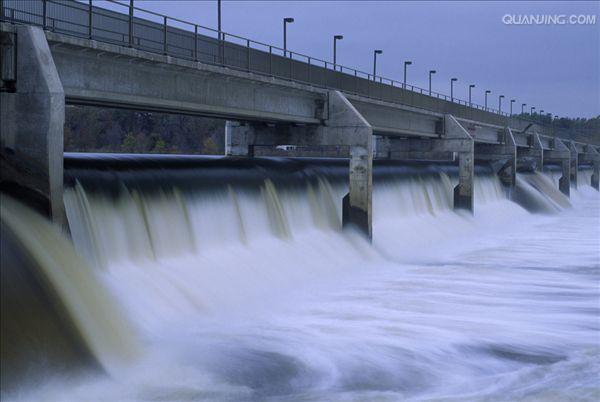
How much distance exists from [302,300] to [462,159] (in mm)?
28415

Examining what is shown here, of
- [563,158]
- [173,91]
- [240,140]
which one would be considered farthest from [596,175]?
[173,91]

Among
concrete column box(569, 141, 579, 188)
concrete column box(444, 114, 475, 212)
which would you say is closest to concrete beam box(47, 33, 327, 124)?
concrete column box(444, 114, 475, 212)

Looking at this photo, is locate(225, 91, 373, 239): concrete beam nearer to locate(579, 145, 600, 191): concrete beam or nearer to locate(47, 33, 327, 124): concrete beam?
locate(47, 33, 327, 124): concrete beam

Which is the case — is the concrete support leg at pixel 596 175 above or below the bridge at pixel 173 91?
below

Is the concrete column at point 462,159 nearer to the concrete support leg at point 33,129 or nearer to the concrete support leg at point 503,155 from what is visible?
the concrete support leg at point 503,155

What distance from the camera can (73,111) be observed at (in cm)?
6112

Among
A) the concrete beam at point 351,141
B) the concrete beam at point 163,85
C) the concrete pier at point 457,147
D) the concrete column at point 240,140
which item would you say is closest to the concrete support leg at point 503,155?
the concrete pier at point 457,147

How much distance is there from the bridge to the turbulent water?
6.11ft

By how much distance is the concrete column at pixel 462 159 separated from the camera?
44906mm

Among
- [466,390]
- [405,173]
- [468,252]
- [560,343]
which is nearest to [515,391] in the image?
[466,390]

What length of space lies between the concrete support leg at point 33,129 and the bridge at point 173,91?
0.06 ft

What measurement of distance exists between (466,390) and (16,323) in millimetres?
6792

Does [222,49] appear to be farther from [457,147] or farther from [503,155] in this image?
[503,155]

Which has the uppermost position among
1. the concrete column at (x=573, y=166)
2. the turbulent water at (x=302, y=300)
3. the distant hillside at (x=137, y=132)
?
the distant hillside at (x=137, y=132)
